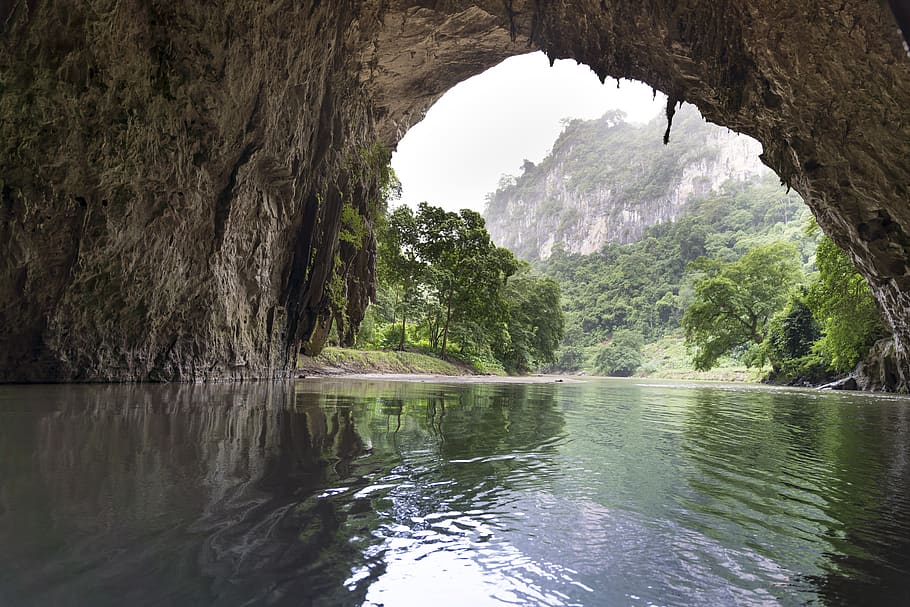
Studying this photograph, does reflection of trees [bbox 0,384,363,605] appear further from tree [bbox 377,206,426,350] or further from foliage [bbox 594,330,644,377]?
foliage [bbox 594,330,644,377]

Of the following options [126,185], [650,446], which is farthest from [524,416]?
[126,185]

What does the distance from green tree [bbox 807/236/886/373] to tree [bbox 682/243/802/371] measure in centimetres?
1284

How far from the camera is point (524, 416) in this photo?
20.0 ft

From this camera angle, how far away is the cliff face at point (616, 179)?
133375 millimetres

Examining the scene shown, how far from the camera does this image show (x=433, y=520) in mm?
1990

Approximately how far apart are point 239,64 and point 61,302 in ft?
Answer: 17.0

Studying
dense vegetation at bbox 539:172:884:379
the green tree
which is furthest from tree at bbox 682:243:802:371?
the green tree

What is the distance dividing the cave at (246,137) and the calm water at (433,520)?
215 inches

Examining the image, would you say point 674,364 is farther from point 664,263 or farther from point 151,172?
point 151,172

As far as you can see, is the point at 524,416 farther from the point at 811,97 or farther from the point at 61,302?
the point at 811,97

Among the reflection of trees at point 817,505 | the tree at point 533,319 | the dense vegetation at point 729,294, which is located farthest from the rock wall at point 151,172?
the tree at point 533,319

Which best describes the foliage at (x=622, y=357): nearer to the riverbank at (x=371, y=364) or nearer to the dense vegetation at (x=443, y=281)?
the dense vegetation at (x=443, y=281)

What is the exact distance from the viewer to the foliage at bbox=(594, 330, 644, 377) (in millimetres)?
70625

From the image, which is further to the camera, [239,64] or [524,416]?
[239,64]
